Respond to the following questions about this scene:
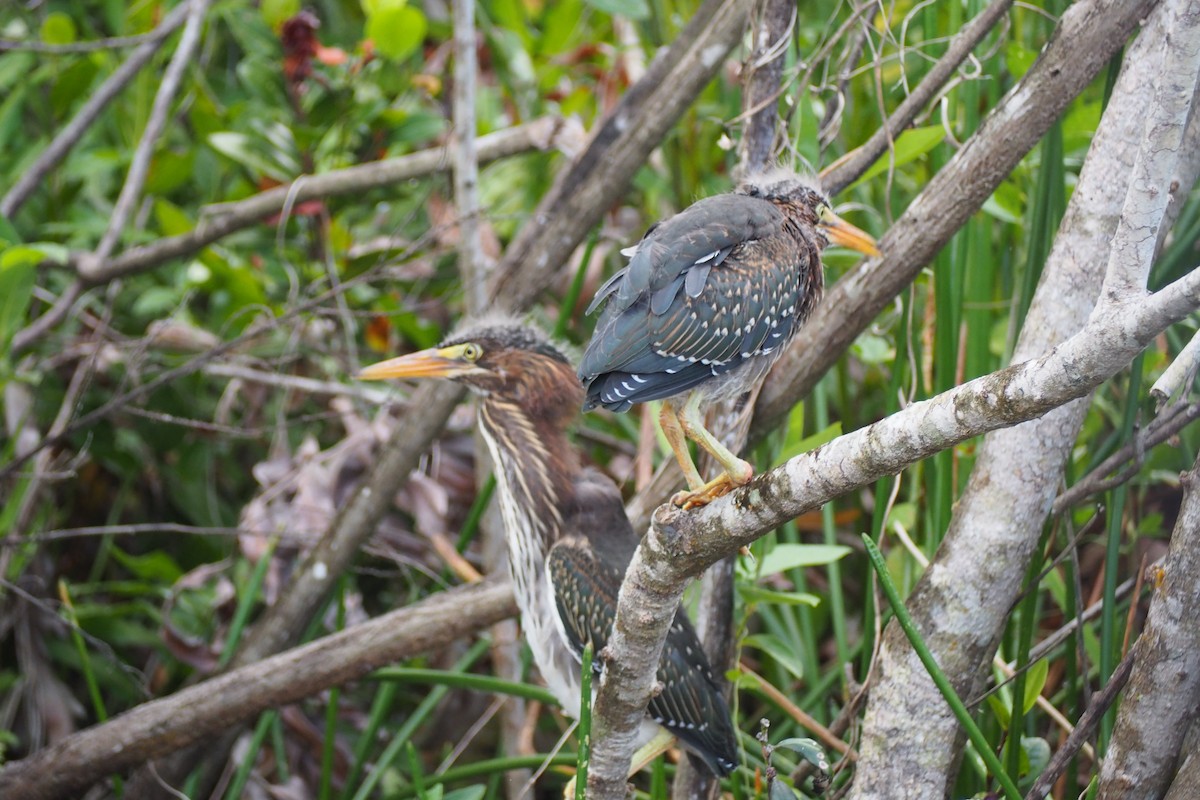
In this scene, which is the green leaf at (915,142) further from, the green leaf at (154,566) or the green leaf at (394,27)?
the green leaf at (154,566)

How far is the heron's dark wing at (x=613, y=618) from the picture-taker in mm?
2586

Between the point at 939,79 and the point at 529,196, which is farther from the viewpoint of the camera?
the point at 529,196

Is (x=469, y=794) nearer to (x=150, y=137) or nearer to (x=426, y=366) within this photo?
(x=426, y=366)

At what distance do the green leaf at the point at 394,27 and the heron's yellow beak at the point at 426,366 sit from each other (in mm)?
1269

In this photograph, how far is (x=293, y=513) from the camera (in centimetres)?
354

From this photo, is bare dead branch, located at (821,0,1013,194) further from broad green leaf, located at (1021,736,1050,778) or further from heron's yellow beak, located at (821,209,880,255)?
broad green leaf, located at (1021,736,1050,778)


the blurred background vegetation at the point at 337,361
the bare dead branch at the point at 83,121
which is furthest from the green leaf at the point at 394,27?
the bare dead branch at the point at 83,121

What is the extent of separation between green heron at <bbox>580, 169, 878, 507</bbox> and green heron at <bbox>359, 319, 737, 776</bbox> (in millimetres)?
595

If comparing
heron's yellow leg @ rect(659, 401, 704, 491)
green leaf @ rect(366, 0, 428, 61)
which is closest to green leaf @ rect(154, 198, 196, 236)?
green leaf @ rect(366, 0, 428, 61)

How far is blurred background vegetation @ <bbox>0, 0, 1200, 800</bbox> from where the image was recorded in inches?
121

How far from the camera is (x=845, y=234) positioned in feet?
8.02

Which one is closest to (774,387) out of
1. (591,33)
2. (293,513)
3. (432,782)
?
(432,782)

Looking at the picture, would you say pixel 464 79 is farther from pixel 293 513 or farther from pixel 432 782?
pixel 432 782

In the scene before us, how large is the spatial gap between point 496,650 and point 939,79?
6.32ft
